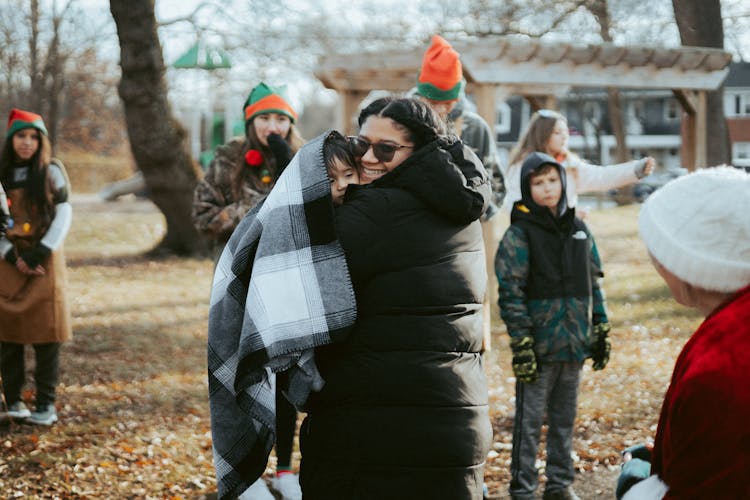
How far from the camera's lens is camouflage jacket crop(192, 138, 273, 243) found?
489 cm

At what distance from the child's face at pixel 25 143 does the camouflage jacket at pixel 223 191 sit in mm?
1608

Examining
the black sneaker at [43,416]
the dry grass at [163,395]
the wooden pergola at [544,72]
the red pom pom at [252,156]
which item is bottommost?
the dry grass at [163,395]

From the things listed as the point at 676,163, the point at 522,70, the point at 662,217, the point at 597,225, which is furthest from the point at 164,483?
the point at 676,163

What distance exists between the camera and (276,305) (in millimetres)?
2473

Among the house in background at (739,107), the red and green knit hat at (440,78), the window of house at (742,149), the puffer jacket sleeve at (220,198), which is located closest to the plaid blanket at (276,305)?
the puffer jacket sleeve at (220,198)

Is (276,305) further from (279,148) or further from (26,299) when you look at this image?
(26,299)

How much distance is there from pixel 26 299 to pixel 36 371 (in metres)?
0.51

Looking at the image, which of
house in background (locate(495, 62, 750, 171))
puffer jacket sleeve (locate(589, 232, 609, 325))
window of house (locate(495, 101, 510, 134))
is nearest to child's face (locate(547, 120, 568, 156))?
puffer jacket sleeve (locate(589, 232, 609, 325))

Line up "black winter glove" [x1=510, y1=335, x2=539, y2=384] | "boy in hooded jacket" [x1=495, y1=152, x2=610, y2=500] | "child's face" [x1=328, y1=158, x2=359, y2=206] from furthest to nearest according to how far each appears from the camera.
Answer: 1. "boy in hooded jacket" [x1=495, y1=152, x2=610, y2=500]
2. "black winter glove" [x1=510, y1=335, x2=539, y2=384]
3. "child's face" [x1=328, y1=158, x2=359, y2=206]

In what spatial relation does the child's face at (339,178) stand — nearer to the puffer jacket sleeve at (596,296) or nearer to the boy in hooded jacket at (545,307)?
the boy in hooded jacket at (545,307)

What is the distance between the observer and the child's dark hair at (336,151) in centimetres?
263

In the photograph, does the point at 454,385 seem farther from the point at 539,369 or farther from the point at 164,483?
the point at 164,483

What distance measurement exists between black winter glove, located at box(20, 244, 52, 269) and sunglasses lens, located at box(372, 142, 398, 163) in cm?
384

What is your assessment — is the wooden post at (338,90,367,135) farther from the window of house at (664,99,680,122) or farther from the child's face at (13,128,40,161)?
the window of house at (664,99,680,122)
